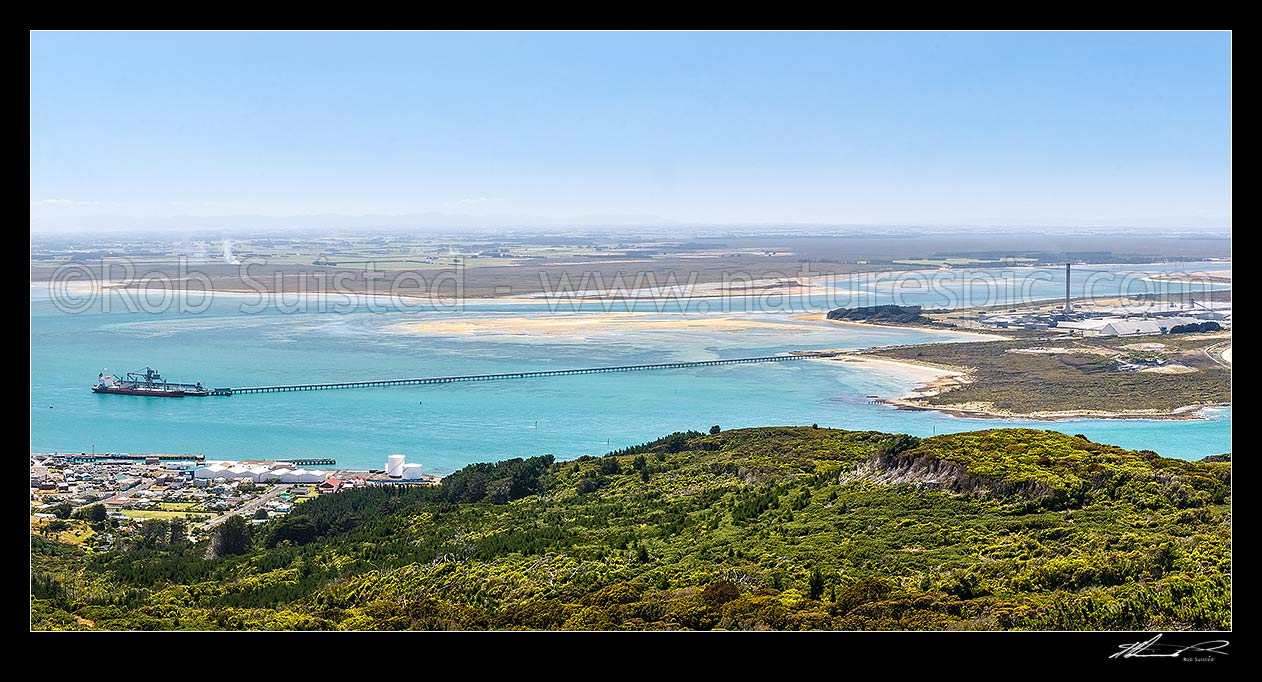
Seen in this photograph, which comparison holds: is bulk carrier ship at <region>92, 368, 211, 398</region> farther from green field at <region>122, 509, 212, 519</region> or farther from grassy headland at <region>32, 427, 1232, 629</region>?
grassy headland at <region>32, 427, 1232, 629</region>

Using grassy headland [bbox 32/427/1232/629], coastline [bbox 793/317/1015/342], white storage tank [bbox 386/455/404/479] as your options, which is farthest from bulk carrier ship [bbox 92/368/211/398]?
coastline [bbox 793/317/1015/342]

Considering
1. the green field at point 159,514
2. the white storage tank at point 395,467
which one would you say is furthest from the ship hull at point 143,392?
the green field at point 159,514

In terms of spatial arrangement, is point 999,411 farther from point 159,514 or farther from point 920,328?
point 920,328
